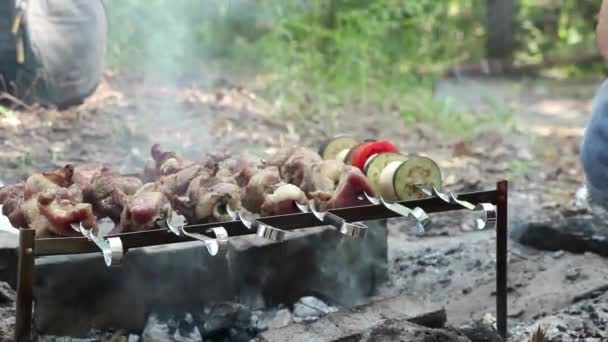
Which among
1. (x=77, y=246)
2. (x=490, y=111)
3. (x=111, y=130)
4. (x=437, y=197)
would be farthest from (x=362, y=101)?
(x=77, y=246)

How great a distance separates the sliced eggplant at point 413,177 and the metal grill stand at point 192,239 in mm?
170

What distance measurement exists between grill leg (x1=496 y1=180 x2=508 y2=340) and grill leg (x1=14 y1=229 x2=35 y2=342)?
1986 mm

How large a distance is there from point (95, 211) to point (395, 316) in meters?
1.44

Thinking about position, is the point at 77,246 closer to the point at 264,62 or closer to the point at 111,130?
the point at 111,130

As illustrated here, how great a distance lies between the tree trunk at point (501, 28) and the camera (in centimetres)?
1397

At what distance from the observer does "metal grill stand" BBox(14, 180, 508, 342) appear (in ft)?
8.46

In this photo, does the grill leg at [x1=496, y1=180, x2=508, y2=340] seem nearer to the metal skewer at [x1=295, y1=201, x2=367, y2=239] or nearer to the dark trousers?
the metal skewer at [x1=295, y1=201, x2=367, y2=239]

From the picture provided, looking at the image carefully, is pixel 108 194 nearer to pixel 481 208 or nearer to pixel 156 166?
pixel 156 166

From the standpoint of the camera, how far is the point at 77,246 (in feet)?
8.74

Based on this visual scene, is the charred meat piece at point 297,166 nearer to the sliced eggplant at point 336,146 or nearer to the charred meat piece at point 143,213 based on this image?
the sliced eggplant at point 336,146

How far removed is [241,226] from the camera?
290cm

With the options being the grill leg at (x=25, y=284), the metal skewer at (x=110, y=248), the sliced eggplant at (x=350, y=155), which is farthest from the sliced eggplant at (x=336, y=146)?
the grill leg at (x=25, y=284)

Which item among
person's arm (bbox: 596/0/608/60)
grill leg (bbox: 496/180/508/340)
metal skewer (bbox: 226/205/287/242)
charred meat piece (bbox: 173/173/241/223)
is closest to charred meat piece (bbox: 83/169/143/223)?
charred meat piece (bbox: 173/173/241/223)

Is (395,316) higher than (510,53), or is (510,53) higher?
(510,53)
